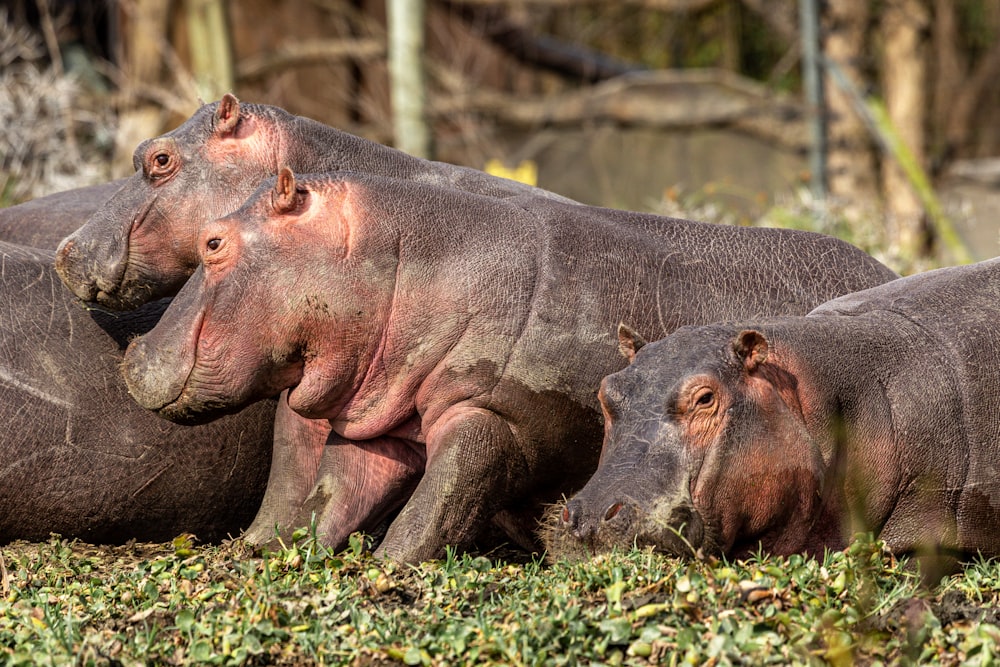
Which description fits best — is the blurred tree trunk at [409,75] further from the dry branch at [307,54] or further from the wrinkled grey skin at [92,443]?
the wrinkled grey skin at [92,443]

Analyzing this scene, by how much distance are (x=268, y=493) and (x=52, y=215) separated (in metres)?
1.73

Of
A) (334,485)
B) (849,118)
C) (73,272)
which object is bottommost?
(334,485)

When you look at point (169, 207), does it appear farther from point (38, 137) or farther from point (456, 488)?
point (38, 137)

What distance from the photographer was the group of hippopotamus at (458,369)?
12.9ft

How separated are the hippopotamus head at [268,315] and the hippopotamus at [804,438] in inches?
32.1

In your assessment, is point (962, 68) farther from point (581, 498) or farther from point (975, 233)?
point (581, 498)

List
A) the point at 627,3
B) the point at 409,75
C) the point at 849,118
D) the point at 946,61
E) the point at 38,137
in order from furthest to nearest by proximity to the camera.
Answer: the point at 946,61 < the point at 627,3 < the point at 409,75 < the point at 849,118 < the point at 38,137

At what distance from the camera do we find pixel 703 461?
383cm

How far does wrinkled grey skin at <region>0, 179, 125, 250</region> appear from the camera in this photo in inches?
230

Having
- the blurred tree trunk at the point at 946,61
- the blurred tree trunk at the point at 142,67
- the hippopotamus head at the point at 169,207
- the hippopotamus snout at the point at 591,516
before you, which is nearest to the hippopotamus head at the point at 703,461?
the hippopotamus snout at the point at 591,516

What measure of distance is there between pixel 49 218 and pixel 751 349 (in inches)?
124

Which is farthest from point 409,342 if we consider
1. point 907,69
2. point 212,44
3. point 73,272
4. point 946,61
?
point 946,61

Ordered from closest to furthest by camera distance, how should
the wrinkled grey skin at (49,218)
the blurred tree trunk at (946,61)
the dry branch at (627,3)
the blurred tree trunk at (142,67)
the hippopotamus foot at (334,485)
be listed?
the hippopotamus foot at (334,485)
the wrinkled grey skin at (49,218)
the blurred tree trunk at (142,67)
the dry branch at (627,3)
the blurred tree trunk at (946,61)

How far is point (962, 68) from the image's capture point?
50.4 feet
